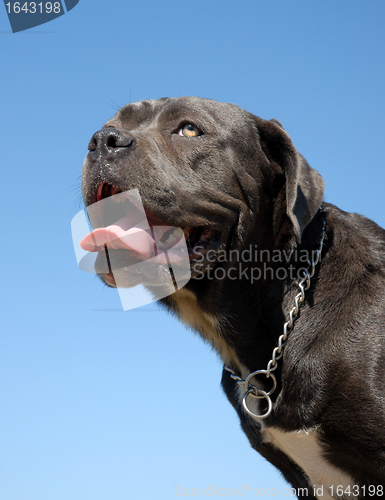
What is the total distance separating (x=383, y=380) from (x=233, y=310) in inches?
45.0

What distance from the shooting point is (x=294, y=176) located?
152 inches

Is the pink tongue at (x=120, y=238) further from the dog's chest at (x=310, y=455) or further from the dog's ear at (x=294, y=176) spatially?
the dog's chest at (x=310, y=455)

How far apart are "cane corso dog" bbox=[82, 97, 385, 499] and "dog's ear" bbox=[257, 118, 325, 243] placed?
0.4 inches

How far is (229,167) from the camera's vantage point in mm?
4016

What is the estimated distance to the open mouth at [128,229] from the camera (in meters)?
3.67

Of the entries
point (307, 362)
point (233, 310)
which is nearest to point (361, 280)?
point (307, 362)

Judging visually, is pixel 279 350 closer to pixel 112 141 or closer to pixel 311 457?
pixel 311 457

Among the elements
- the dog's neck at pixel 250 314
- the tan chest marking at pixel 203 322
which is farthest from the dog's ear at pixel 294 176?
the tan chest marking at pixel 203 322

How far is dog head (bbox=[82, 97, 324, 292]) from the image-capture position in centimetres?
371

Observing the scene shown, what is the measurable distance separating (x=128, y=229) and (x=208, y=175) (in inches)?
28.1

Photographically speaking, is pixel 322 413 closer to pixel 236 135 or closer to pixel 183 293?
pixel 183 293

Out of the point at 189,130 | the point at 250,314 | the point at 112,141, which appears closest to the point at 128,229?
the point at 112,141

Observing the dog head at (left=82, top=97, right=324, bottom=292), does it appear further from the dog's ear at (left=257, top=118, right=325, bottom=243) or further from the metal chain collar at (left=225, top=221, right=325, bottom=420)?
the metal chain collar at (left=225, top=221, right=325, bottom=420)

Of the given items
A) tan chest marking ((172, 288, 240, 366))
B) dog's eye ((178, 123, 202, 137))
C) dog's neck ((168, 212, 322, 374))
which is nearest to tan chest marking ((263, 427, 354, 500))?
dog's neck ((168, 212, 322, 374))
